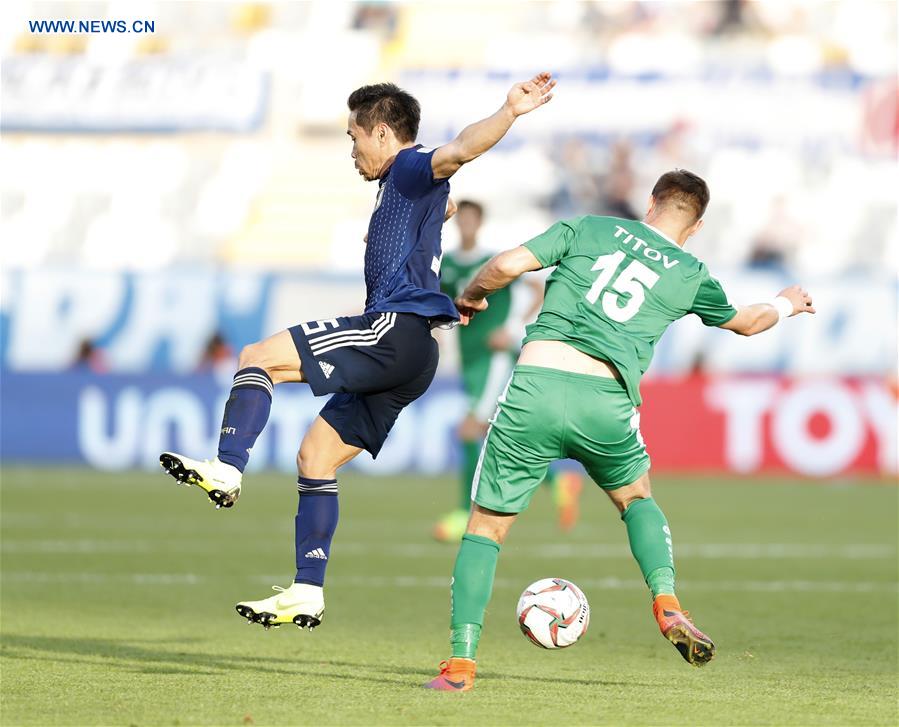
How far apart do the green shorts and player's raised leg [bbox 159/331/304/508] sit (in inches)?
32.0

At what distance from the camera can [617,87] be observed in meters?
27.8

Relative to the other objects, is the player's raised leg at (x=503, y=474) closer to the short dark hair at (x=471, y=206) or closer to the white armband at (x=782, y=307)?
the white armband at (x=782, y=307)

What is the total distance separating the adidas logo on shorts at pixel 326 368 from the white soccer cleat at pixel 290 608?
34.5 inches

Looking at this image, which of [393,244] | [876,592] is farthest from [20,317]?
[393,244]

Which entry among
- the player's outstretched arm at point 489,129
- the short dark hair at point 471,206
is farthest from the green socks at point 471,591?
the short dark hair at point 471,206

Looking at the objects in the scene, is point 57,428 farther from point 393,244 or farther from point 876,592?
point 393,244

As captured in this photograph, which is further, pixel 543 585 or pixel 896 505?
pixel 896 505

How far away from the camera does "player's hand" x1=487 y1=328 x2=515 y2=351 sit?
12096 millimetres

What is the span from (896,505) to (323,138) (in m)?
16.0

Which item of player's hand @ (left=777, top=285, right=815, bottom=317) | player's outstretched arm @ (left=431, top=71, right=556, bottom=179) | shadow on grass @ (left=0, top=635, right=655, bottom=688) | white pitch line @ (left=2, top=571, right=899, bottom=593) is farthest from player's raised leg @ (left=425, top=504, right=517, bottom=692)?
white pitch line @ (left=2, top=571, right=899, bottom=593)

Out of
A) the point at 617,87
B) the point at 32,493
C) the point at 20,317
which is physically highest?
the point at 617,87

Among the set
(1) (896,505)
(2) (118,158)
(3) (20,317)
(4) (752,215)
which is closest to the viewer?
(1) (896,505)

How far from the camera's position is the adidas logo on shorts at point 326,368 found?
6.38 metres

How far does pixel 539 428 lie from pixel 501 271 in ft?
2.11
